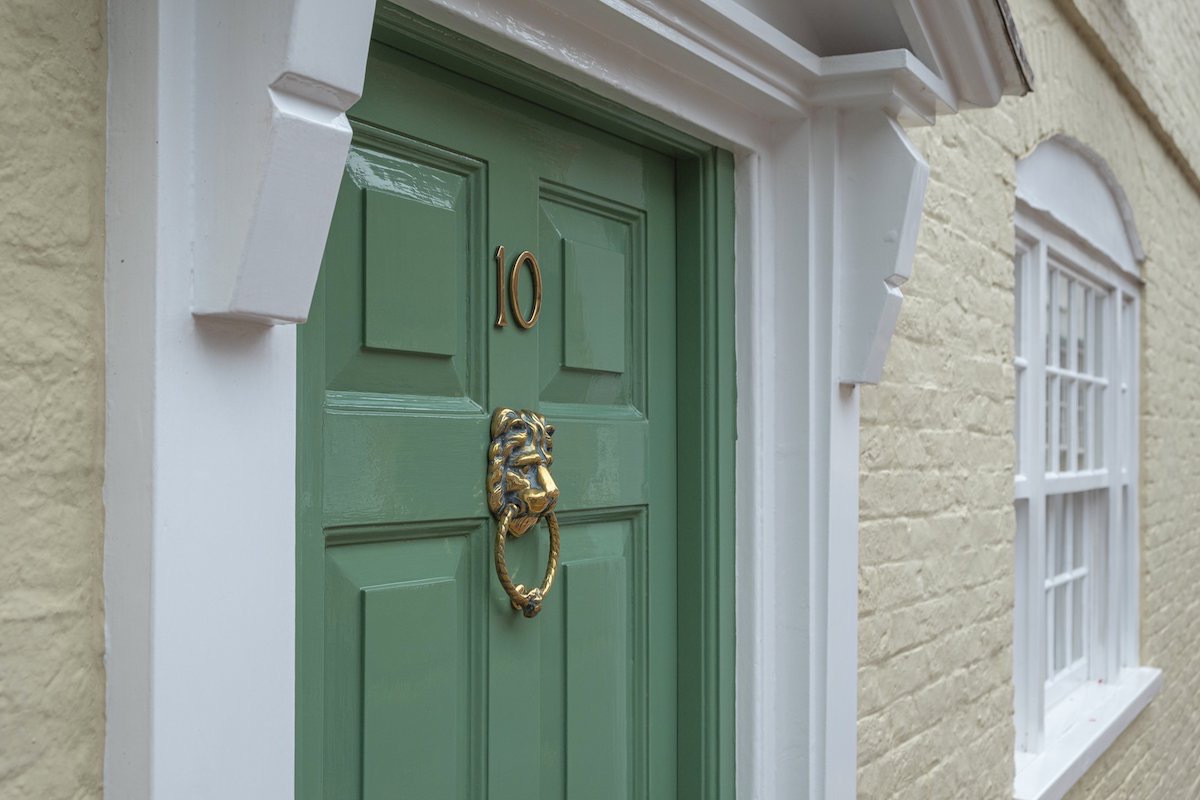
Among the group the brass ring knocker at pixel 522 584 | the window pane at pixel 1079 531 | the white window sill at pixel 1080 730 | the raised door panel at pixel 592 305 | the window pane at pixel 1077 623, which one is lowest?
the white window sill at pixel 1080 730

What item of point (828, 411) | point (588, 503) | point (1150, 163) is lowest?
point (588, 503)

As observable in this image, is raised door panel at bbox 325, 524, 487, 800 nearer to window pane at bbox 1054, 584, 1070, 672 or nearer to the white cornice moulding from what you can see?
the white cornice moulding

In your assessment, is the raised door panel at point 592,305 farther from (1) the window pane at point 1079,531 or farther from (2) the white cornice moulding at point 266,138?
(1) the window pane at point 1079,531

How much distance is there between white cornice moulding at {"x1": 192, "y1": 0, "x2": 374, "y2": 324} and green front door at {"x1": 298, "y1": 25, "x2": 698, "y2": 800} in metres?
0.34

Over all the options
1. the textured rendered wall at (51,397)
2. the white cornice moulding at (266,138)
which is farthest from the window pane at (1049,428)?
the textured rendered wall at (51,397)

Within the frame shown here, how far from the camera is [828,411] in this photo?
2.47 metres

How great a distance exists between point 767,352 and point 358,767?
1202 millimetres

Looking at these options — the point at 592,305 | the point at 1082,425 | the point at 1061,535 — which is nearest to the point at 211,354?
the point at 592,305

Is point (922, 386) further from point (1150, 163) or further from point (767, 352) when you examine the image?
point (1150, 163)

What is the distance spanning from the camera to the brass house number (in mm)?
1952

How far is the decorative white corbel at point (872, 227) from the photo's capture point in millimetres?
2430

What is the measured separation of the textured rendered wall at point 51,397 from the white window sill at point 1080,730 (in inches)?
128

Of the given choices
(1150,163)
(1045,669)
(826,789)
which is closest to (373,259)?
(826,789)

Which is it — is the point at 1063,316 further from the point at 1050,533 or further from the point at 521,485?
the point at 521,485
